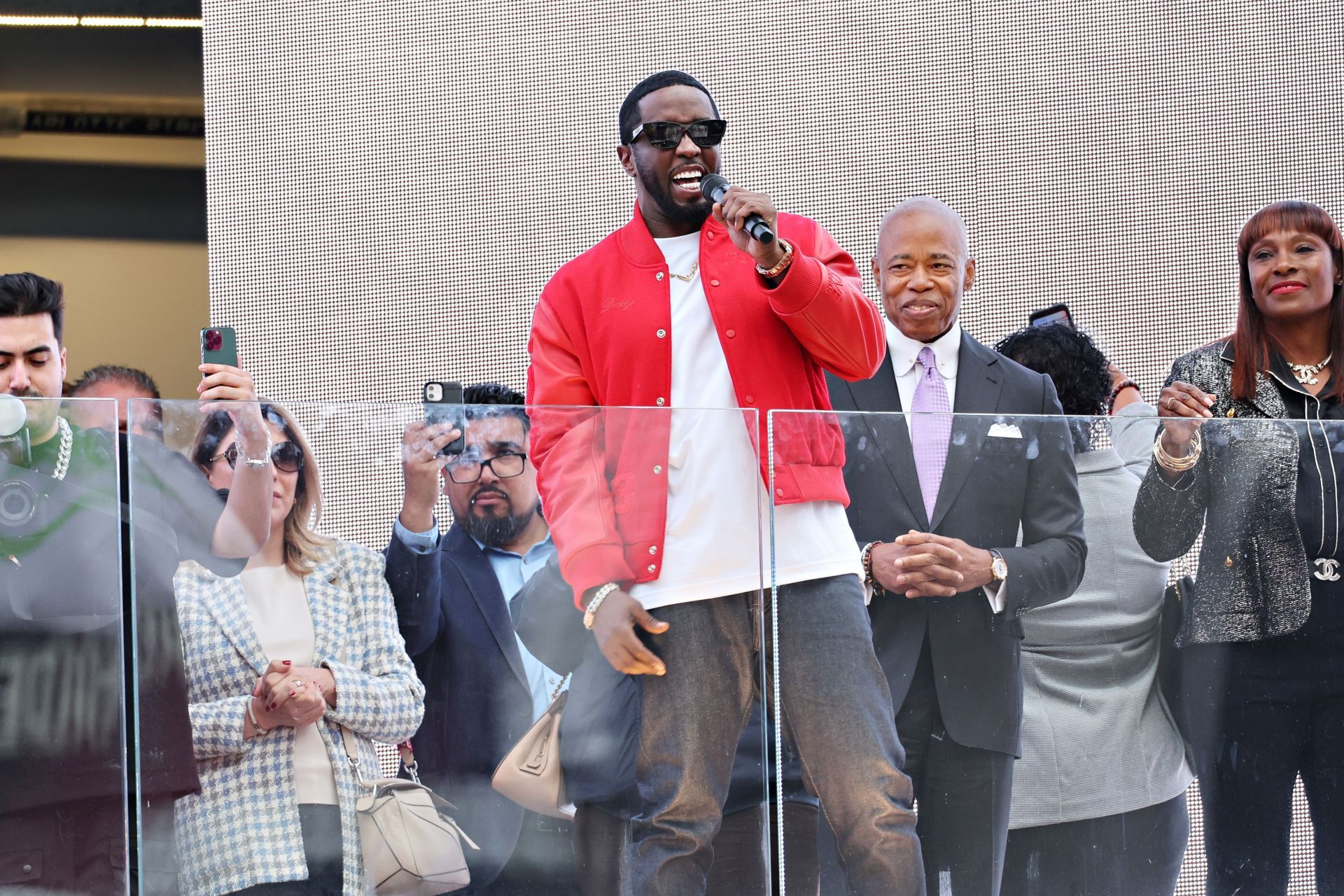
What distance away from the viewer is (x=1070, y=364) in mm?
3139

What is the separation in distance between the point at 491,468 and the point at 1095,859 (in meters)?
1.10

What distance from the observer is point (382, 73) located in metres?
4.87

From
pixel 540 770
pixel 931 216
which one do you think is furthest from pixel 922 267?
pixel 540 770

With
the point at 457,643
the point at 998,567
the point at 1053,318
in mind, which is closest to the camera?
the point at 457,643

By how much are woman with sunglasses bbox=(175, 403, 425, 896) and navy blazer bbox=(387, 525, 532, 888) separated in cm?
3

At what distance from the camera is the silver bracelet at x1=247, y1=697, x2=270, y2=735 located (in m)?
1.98

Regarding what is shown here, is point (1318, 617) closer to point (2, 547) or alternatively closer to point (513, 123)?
point (2, 547)

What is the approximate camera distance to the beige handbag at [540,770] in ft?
6.73

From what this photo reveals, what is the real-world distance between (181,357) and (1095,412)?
3.23m

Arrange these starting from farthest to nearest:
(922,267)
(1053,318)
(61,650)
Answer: (1053,318), (922,267), (61,650)

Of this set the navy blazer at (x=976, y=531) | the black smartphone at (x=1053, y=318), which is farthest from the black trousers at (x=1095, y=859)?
the black smartphone at (x=1053, y=318)

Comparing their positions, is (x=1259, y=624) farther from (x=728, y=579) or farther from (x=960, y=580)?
(x=728, y=579)

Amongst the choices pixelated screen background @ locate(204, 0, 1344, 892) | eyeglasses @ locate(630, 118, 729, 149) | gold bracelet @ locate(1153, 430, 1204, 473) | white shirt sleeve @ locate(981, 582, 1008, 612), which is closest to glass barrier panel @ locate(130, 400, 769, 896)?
white shirt sleeve @ locate(981, 582, 1008, 612)

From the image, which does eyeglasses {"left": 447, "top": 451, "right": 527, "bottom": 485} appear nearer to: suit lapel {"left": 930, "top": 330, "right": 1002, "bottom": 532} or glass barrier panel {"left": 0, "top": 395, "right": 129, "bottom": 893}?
glass barrier panel {"left": 0, "top": 395, "right": 129, "bottom": 893}
